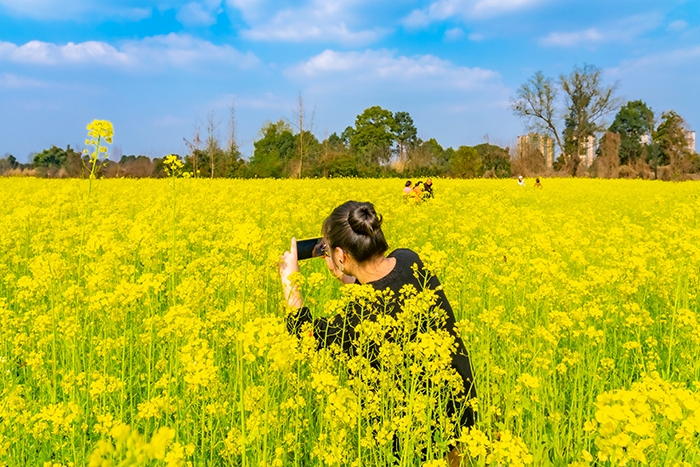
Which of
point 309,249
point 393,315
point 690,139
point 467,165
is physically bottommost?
point 393,315

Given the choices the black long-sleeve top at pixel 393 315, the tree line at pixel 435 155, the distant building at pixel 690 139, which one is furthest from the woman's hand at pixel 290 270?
the distant building at pixel 690 139

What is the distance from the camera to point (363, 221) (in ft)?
7.82

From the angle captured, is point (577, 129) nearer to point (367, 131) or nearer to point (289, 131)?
point (367, 131)

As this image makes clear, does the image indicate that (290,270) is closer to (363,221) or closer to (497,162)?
(363,221)

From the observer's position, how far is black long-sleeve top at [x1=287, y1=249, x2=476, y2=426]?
2326 millimetres

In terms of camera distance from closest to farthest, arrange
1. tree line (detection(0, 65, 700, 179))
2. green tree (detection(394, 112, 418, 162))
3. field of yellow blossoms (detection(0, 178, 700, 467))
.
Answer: field of yellow blossoms (detection(0, 178, 700, 467))
tree line (detection(0, 65, 700, 179))
green tree (detection(394, 112, 418, 162))

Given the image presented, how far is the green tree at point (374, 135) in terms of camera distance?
2398 inches

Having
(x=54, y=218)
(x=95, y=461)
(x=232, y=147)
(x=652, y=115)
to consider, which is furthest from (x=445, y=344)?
(x=652, y=115)

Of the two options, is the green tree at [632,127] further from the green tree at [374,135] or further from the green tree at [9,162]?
the green tree at [9,162]

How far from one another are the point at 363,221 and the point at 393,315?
603mm

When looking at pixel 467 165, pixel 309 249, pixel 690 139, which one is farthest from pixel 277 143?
pixel 309 249

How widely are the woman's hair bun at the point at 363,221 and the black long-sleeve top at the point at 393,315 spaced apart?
35cm

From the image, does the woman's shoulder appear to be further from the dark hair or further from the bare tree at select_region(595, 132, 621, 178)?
the bare tree at select_region(595, 132, 621, 178)

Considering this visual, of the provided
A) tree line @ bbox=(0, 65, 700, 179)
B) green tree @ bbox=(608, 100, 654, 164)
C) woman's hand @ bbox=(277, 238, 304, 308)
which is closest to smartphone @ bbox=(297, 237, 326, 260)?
woman's hand @ bbox=(277, 238, 304, 308)
